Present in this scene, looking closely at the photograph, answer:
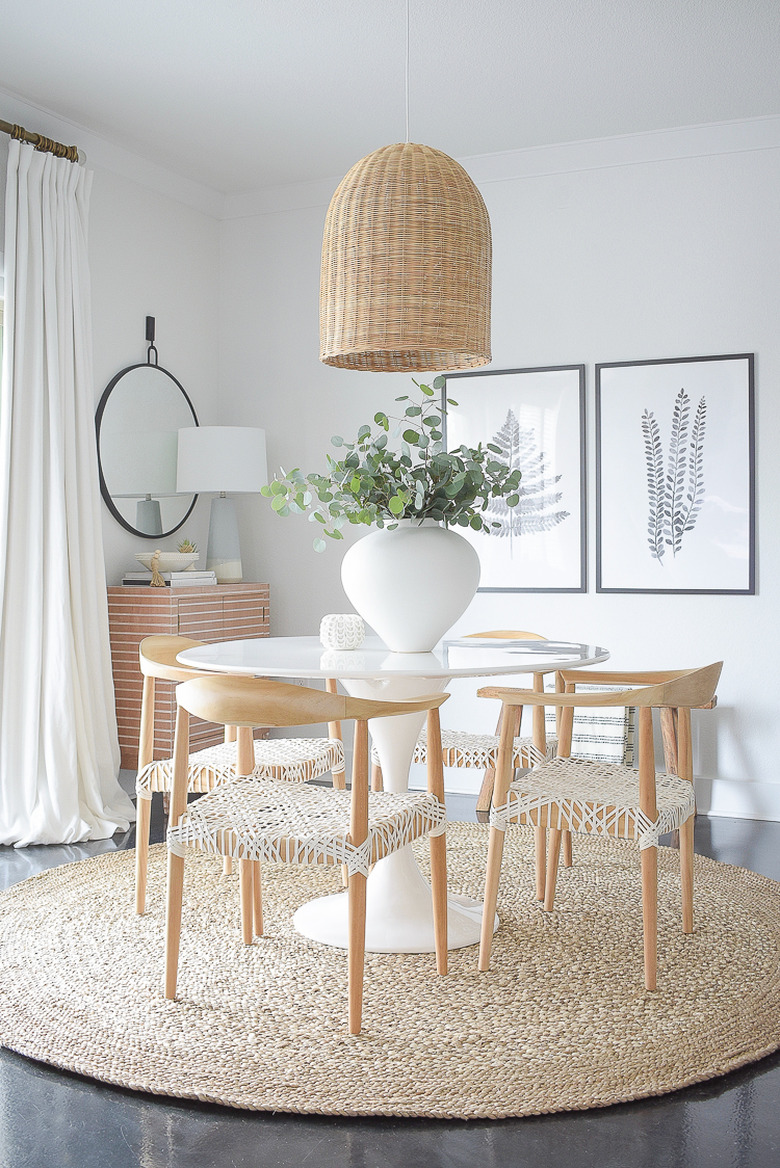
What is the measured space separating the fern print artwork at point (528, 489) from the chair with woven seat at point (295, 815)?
2.32 metres

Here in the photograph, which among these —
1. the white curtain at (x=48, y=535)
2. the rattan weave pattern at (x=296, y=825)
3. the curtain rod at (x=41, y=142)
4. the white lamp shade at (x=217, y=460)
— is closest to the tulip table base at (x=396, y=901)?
the rattan weave pattern at (x=296, y=825)

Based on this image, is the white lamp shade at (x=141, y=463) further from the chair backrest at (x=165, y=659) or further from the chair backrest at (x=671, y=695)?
the chair backrest at (x=671, y=695)

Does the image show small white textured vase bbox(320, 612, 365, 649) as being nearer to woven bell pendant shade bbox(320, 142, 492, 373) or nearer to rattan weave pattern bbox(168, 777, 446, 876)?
rattan weave pattern bbox(168, 777, 446, 876)

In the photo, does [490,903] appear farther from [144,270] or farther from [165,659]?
[144,270]

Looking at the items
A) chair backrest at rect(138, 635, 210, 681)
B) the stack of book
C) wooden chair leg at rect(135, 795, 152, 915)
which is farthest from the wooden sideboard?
wooden chair leg at rect(135, 795, 152, 915)

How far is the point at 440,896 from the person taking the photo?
2494 millimetres

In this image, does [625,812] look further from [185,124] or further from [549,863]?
[185,124]

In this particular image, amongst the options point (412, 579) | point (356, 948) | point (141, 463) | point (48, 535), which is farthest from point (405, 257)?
point (141, 463)

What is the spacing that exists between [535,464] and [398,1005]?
279 cm

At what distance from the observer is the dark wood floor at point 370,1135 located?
177 centimetres

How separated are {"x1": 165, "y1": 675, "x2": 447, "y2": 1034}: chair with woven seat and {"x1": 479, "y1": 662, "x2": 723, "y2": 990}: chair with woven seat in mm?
167

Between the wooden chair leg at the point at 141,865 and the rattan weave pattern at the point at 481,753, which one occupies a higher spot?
the rattan weave pattern at the point at 481,753

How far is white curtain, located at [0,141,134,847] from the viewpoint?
12.5 feet

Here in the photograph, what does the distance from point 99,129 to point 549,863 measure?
11.3ft
